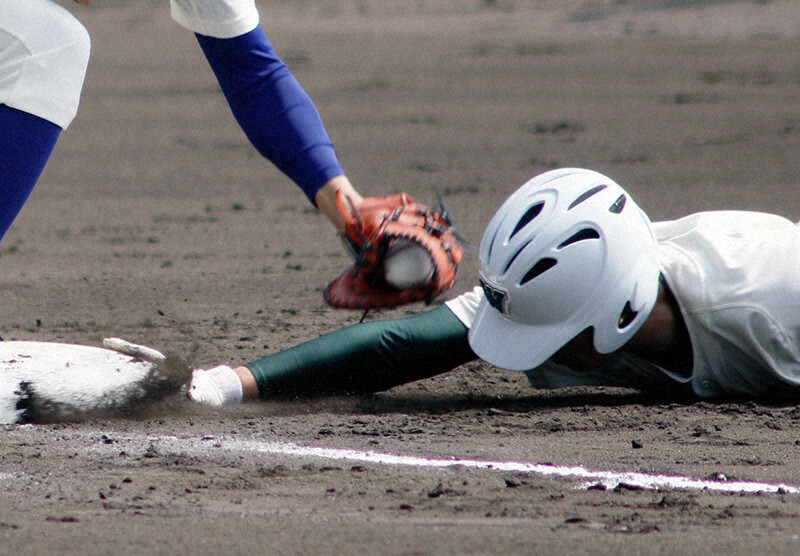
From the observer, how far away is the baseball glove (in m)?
A: 2.92

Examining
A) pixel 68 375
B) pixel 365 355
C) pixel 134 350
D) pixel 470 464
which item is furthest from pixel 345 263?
pixel 470 464

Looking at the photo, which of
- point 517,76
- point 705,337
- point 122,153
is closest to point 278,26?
point 517,76

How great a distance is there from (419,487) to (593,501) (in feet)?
1.27

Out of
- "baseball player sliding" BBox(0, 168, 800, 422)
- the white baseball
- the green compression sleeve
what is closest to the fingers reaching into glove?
"baseball player sliding" BBox(0, 168, 800, 422)

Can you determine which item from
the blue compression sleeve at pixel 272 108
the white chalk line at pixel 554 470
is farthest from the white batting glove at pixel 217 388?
the blue compression sleeve at pixel 272 108

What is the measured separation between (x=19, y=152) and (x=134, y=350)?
0.67 m

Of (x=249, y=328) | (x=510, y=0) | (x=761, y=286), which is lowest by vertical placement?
(x=249, y=328)

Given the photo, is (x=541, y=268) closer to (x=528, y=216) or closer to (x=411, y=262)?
(x=528, y=216)

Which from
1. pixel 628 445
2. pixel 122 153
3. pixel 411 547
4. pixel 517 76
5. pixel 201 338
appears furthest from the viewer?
pixel 517 76

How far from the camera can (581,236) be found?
10.2 feet

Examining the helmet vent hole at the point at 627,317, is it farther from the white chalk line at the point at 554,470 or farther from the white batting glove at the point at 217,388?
the white batting glove at the point at 217,388

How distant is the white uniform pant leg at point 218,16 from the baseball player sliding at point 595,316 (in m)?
0.82

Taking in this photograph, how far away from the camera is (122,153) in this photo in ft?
28.1

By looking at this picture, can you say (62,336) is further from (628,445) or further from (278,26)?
(278,26)
